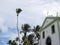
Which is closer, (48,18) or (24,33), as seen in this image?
(48,18)

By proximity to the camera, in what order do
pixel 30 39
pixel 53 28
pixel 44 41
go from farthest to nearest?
pixel 30 39
pixel 44 41
pixel 53 28

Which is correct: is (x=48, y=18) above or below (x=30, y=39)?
above

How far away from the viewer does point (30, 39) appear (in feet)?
173

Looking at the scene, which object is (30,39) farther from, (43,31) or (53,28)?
(53,28)

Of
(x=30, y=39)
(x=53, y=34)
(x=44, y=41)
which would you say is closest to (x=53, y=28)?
(x=53, y=34)

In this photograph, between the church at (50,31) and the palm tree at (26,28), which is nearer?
the church at (50,31)

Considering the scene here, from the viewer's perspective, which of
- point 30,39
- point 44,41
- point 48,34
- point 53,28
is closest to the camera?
point 53,28

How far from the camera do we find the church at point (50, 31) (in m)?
27.3

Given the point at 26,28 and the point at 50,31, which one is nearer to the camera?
the point at 50,31

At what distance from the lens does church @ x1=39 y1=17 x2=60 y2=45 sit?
2726cm

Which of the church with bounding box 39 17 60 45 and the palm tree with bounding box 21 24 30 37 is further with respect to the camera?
the palm tree with bounding box 21 24 30 37

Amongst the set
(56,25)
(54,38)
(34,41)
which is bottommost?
(34,41)

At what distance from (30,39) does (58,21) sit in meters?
26.2

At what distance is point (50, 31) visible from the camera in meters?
30.1
